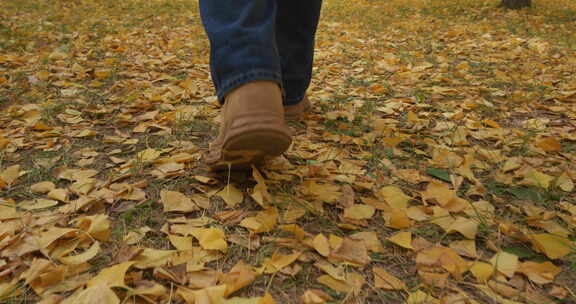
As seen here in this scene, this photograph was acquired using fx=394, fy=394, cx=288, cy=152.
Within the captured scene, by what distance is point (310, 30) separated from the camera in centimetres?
141

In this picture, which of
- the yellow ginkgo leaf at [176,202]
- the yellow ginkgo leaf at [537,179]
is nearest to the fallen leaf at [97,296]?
the yellow ginkgo leaf at [176,202]

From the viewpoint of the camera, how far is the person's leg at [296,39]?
53.3 inches

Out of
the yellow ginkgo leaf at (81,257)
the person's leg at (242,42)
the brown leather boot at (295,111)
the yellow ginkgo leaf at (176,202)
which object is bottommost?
the brown leather boot at (295,111)

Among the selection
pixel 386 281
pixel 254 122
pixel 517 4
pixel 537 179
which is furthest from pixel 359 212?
pixel 517 4

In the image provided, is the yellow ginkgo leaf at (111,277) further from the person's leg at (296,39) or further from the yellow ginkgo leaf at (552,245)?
the person's leg at (296,39)

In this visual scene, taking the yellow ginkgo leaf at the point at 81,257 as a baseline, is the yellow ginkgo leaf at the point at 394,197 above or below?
below

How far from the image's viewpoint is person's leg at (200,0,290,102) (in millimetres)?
914

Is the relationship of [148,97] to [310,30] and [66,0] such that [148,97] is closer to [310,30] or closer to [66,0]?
[310,30]

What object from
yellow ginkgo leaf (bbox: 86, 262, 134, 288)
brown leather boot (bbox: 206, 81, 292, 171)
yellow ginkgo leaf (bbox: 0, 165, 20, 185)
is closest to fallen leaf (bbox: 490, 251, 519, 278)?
brown leather boot (bbox: 206, 81, 292, 171)

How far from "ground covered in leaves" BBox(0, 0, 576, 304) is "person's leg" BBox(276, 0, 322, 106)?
20cm

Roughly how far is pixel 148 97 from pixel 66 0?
499 centimetres

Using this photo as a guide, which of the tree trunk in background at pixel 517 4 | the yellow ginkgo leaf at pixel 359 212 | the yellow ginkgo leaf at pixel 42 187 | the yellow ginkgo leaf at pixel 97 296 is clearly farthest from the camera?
the tree trunk in background at pixel 517 4

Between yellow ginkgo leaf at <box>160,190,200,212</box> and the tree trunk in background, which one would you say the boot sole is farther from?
the tree trunk in background

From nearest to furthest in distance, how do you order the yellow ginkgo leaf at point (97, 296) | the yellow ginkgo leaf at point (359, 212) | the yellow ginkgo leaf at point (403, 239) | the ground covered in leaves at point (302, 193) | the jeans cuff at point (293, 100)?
1. the yellow ginkgo leaf at point (97, 296)
2. the ground covered in leaves at point (302, 193)
3. the yellow ginkgo leaf at point (403, 239)
4. the yellow ginkgo leaf at point (359, 212)
5. the jeans cuff at point (293, 100)
